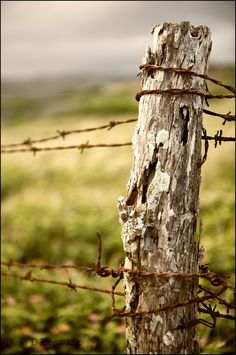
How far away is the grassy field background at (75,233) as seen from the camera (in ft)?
12.5

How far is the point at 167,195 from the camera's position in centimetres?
156

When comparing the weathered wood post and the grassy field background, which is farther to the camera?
the grassy field background

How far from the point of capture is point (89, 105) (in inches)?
995

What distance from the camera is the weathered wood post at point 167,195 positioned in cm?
156

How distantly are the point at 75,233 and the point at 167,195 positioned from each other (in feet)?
16.0

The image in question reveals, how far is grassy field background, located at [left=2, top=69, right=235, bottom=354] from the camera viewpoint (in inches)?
149

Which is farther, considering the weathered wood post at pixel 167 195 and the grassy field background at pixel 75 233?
the grassy field background at pixel 75 233

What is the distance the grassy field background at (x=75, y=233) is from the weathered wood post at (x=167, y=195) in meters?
1.32

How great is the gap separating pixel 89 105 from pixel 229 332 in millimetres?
22382

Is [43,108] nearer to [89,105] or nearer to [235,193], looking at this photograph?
[89,105]

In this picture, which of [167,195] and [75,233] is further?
[75,233]

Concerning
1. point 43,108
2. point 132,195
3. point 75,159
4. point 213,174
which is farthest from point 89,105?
point 132,195

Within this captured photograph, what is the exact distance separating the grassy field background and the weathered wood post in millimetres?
1322

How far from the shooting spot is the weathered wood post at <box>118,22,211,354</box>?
1.56 m
